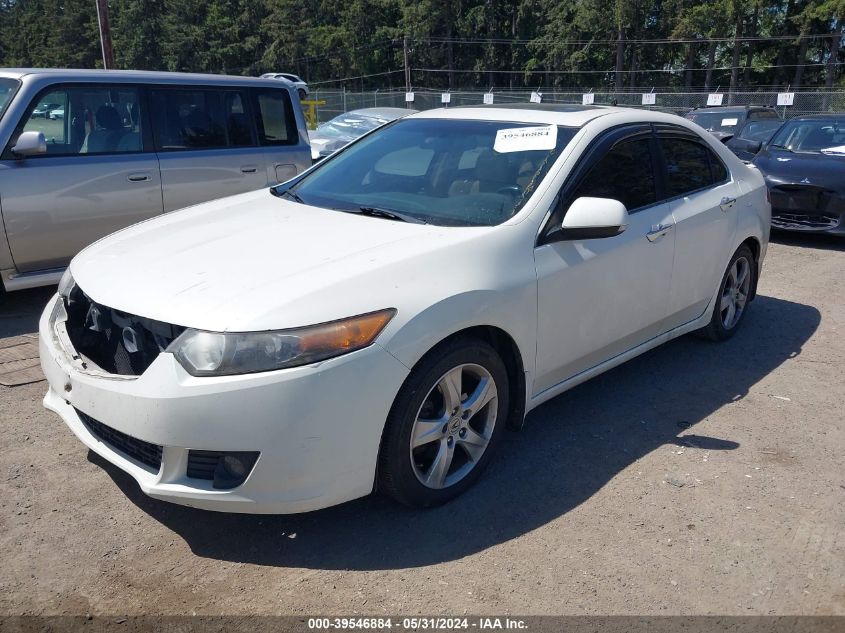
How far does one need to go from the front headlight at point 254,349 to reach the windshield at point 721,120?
1494cm

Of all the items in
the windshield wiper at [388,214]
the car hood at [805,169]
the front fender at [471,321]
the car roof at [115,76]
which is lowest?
the car hood at [805,169]

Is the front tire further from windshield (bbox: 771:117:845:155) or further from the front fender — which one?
windshield (bbox: 771:117:845:155)

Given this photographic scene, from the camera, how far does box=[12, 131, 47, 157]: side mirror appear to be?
17.4 feet

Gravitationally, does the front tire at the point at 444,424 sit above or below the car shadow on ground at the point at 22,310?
above

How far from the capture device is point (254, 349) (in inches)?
102

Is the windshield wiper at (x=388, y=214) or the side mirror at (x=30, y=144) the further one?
the side mirror at (x=30, y=144)

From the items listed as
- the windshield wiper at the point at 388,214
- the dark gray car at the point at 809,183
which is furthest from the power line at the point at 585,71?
the windshield wiper at the point at 388,214

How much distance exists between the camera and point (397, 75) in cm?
7306

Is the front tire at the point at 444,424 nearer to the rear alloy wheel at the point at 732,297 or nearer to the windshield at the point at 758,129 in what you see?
the rear alloy wheel at the point at 732,297

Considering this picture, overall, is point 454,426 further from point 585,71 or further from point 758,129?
point 585,71

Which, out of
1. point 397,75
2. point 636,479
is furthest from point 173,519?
point 397,75

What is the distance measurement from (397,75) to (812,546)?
7442cm

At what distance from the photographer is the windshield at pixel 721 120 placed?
1571 centimetres

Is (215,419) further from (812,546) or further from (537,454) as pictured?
(812,546)
